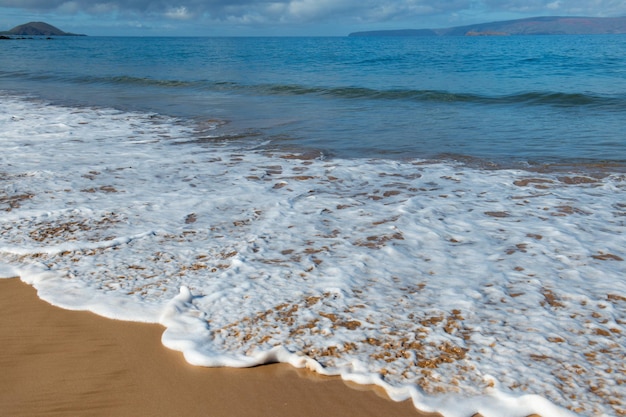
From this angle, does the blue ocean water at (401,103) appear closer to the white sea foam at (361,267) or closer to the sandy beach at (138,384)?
the white sea foam at (361,267)

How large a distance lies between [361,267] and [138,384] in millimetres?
1919

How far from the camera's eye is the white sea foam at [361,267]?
2.99 meters

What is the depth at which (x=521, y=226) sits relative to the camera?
518cm

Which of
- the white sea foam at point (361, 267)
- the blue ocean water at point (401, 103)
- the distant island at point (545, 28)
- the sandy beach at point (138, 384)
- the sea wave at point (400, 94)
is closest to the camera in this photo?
the sandy beach at point (138, 384)

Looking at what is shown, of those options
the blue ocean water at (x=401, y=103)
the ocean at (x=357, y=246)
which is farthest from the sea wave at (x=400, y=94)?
the ocean at (x=357, y=246)

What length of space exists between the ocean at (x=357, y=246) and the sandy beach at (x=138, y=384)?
0.32ft

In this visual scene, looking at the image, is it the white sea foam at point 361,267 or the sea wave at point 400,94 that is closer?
the white sea foam at point 361,267

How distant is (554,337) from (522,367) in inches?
16.8

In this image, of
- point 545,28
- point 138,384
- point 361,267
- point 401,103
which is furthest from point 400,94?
Answer: point 545,28

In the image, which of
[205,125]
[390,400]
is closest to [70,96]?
[205,125]

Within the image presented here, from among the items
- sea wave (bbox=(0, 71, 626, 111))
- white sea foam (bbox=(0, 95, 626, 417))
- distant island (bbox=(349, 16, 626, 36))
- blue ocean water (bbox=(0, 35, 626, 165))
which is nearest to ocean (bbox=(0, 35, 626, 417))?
white sea foam (bbox=(0, 95, 626, 417))

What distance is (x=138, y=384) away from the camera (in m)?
2.85

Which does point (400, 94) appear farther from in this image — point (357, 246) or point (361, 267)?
point (361, 267)

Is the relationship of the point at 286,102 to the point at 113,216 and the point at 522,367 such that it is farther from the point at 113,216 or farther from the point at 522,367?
the point at 522,367
